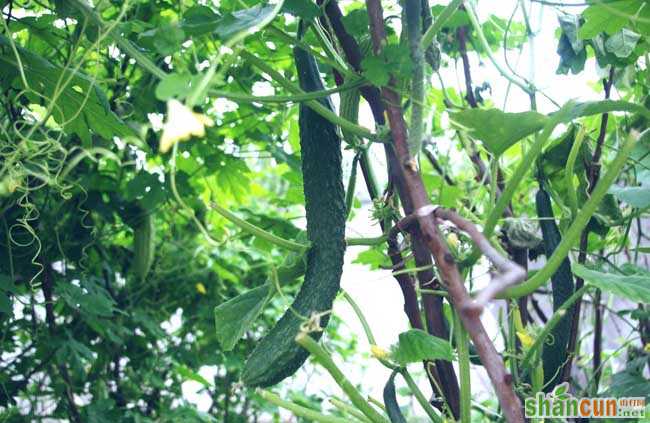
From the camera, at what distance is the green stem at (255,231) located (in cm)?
65

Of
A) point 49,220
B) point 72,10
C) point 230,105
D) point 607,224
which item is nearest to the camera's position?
point 72,10

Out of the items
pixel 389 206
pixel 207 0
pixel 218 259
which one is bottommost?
pixel 389 206

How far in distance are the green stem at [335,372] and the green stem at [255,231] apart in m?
0.10

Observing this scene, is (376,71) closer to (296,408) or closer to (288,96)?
(288,96)

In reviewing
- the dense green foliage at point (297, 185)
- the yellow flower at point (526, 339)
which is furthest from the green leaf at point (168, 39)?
the yellow flower at point (526, 339)

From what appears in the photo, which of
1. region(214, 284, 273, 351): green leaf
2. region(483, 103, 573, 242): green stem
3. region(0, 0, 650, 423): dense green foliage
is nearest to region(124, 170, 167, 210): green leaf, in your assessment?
region(0, 0, 650, 423): dense green foliage

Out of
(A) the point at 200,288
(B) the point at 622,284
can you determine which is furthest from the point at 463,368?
(A) the point at 200,288

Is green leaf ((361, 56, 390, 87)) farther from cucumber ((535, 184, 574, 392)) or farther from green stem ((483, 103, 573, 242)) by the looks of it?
cucumber ((535, 184, 574, 392))

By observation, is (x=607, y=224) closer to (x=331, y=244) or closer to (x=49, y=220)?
(x=331, y=244)

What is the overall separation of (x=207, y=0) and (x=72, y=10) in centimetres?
20

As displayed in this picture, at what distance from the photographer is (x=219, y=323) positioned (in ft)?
2.51

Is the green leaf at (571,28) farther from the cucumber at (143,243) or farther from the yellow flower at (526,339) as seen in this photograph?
the cucumber at (143,243)

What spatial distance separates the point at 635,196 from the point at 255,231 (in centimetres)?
44

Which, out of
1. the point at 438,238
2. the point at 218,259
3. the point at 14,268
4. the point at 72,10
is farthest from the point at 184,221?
the point at 438,238
